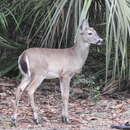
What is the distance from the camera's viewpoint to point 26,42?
9.08 metres

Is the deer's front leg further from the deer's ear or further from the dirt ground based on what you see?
the deer's ear

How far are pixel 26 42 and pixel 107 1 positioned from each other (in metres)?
2.37

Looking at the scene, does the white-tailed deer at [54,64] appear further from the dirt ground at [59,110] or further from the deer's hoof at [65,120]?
the dirt ground at [59,110]

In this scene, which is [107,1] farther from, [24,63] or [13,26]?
[13,26]

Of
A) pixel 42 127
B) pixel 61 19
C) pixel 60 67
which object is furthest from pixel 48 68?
pixel 61 19

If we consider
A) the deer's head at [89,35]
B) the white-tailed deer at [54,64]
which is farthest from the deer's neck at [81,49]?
the deer's head at [89,35]

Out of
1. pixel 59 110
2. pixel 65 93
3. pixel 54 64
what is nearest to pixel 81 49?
pixel 54 64

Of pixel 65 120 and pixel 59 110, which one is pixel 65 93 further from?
pixel 59 110

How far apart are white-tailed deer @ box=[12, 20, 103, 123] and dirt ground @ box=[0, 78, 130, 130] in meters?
0.22

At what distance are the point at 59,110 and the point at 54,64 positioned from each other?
898 millimetres

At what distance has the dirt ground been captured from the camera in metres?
6.63

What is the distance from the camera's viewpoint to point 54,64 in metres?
7.23

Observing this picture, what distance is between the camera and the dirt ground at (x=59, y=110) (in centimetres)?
663

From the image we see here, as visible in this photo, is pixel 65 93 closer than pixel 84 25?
Yes
